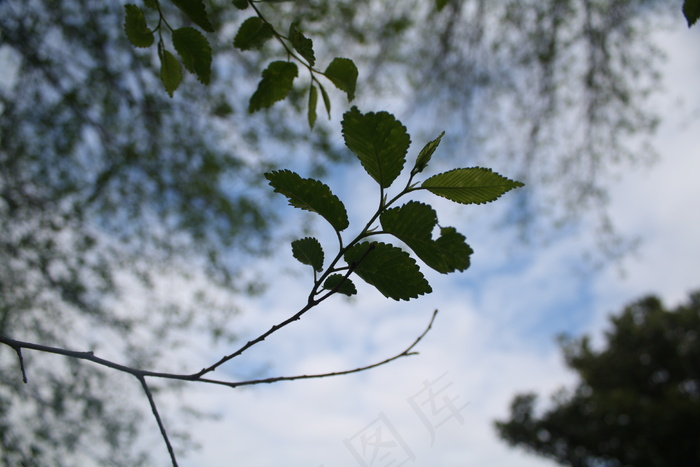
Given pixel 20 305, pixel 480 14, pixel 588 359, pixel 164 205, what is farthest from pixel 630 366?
pixel 20 305

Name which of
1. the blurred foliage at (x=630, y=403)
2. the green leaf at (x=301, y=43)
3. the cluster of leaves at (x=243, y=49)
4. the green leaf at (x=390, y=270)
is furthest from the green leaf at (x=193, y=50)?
the blurred foliage at (x=630, y=403)

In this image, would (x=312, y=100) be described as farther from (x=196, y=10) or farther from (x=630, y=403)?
(x=630, y=403)

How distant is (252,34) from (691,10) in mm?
660

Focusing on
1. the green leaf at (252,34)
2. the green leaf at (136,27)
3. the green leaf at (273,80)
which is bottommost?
the green leaf at (273,80)

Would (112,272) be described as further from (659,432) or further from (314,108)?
(659,432)

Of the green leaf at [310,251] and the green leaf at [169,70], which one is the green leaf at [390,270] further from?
the green leaf at [169,70]

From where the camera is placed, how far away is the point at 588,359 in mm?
12273

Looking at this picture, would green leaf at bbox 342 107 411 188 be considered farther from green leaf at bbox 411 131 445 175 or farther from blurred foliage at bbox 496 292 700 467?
blurred foliage at bbox 496 292 700 467

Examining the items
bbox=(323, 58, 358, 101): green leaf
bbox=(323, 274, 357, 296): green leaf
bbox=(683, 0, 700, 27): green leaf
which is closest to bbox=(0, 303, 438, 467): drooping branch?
bbox=(323, 274, 357, 296): green leaf

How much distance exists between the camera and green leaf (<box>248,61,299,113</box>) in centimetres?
77

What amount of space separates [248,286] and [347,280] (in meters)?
3.45

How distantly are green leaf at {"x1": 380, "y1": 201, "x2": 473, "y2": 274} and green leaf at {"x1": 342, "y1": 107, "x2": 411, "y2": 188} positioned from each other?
0.12 feet

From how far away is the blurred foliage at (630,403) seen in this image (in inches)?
373

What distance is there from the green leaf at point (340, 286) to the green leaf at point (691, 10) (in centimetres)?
61
